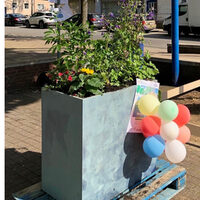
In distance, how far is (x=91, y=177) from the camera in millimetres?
2703

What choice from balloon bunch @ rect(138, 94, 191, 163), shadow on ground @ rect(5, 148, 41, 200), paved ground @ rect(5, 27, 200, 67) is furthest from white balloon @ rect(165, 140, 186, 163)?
paved ground @ rect(5, 27, 200, 67)

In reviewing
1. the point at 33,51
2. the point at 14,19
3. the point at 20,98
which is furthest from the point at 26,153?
→ the point at 14,19

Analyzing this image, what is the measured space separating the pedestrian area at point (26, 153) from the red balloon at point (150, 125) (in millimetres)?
857

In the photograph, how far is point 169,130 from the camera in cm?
283

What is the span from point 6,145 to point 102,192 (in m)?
2.19

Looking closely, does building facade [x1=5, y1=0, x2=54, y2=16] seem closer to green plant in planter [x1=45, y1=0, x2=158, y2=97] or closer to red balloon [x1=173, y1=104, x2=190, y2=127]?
green plant in planter [x1=45, y1=0, x2=158, y2=97]

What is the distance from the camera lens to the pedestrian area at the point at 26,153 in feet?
11.7

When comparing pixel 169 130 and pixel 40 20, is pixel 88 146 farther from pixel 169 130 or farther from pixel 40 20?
pixel 40 20

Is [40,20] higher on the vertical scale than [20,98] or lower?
higher

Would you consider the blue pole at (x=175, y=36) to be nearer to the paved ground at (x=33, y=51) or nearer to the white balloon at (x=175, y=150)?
the paved ground at (x=33, y=51)

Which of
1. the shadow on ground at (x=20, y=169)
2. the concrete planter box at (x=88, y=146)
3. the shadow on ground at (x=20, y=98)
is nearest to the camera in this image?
the concrete planter box at (x=88, y=146)

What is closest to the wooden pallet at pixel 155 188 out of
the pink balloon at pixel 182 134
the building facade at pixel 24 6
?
the pink balloon at pixel 182 134

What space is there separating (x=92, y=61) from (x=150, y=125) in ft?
2.55

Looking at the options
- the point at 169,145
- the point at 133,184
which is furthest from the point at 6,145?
the point at 169,145
